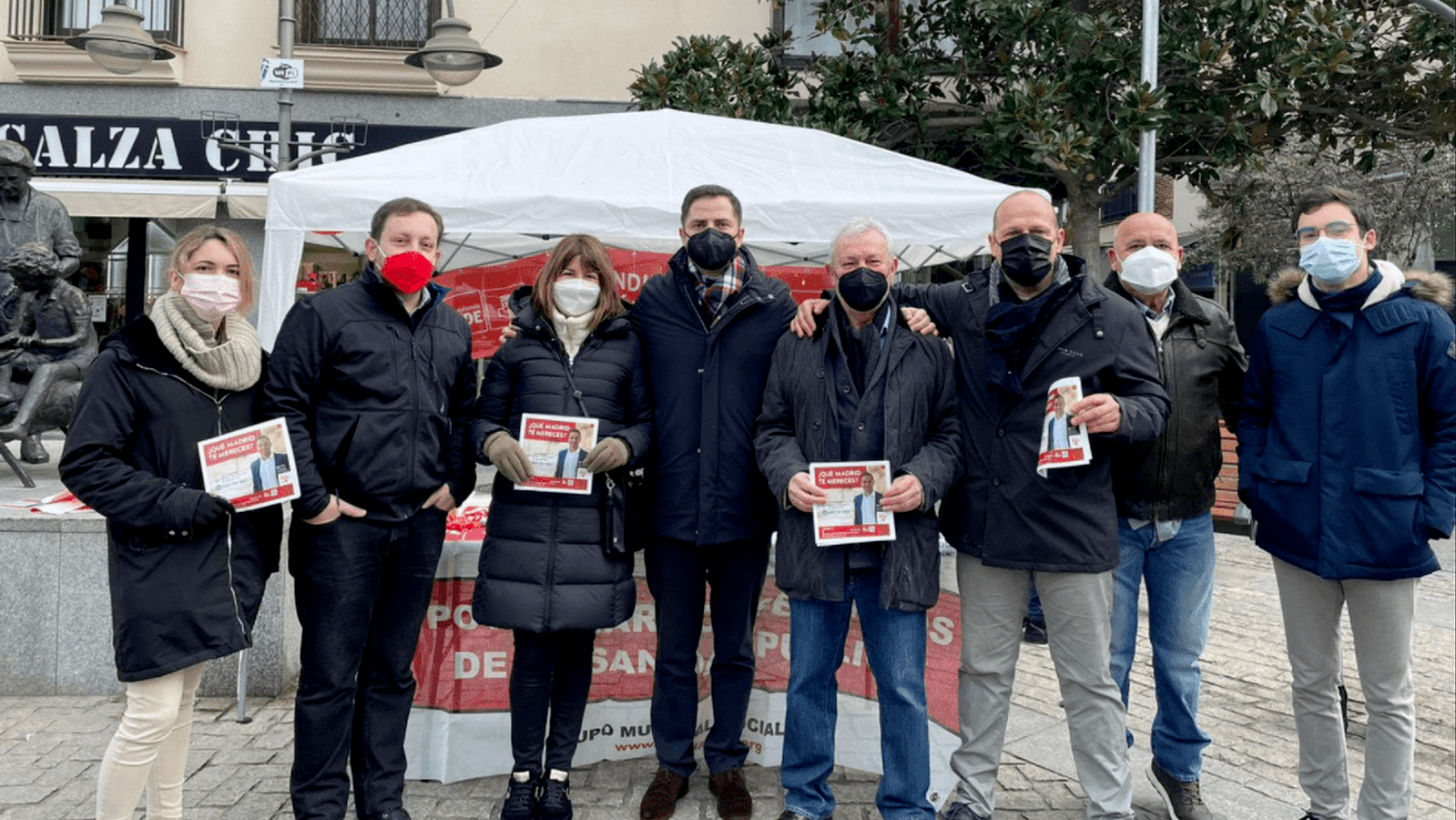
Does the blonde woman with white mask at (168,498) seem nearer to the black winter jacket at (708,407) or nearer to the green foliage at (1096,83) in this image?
the black winter jacket at (708,407)

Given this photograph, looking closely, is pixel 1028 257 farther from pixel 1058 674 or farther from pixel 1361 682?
pixel 1361 682

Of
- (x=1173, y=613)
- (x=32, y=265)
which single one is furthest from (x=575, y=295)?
(x=32, y=265)

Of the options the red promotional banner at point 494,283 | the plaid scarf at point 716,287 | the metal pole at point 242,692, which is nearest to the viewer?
the plaid scarf at point 716,287

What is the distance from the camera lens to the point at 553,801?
3.62 metres

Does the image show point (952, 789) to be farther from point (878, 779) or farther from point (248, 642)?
point (248, 642)

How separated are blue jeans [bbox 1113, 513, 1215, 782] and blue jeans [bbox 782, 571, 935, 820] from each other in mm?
827

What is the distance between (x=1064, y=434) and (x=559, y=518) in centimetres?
163

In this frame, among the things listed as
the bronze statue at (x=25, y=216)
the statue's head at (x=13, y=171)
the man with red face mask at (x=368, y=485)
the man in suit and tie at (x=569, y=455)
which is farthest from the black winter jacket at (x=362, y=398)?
the statue's head at (x=13, y=171)

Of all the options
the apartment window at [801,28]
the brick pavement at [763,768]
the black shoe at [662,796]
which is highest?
the apartment window at [801,28]

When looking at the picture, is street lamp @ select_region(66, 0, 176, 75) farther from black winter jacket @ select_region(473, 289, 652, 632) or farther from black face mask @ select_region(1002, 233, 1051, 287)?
black face mask @ select_region(1002, 233, 1051, 287)

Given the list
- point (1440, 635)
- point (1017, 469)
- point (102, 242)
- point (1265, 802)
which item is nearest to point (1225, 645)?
point (1440, 635)

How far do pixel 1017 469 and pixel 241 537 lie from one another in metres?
2.35

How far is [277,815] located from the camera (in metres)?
3.72

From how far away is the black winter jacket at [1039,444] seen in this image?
129 inches
